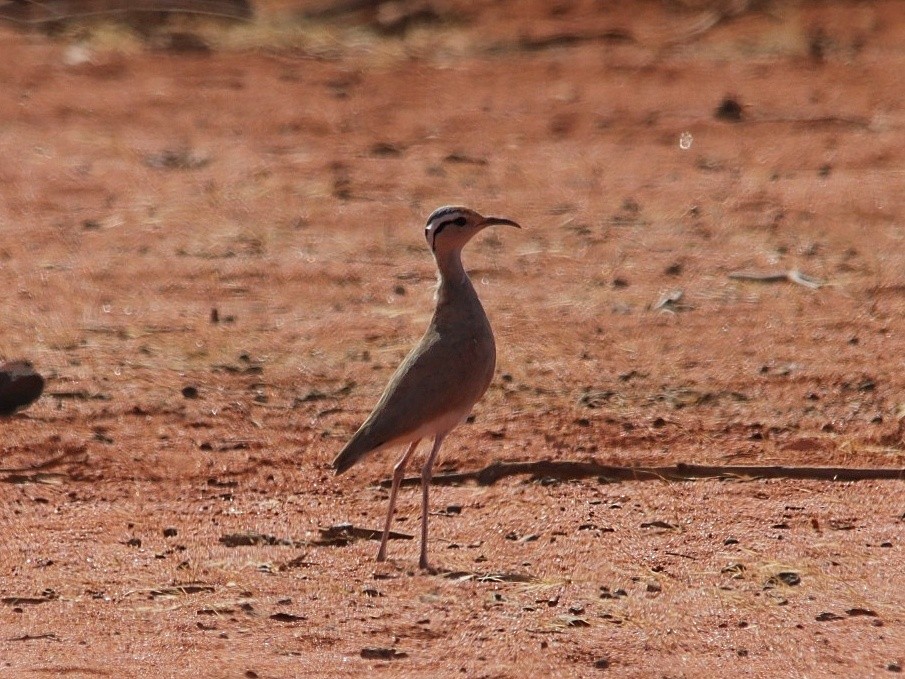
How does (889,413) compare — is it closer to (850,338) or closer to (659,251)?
(850,338)

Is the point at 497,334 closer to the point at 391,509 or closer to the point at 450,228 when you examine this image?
the point at 450,228

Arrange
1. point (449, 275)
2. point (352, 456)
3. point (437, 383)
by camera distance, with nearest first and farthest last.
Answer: point (352, 456), point (437, 383), point (449, 275)

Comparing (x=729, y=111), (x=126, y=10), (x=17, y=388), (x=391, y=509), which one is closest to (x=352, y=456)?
(x=391, y=509)

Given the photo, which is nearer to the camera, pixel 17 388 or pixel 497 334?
pixel 17 388

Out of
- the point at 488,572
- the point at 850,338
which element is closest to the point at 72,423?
the point at 488,572

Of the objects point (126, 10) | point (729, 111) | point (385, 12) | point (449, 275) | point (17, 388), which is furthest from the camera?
point (126, 10)

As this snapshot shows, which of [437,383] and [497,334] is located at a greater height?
[437,383]

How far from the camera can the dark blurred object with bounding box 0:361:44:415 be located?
898cm

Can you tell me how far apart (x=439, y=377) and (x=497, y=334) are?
304 cm

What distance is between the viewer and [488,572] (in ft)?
22.3

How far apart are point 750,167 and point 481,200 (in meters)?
2.36

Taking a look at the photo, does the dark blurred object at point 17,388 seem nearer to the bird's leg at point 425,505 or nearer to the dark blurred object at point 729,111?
the bird's leg at point 425,505

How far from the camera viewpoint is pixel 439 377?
7152mm

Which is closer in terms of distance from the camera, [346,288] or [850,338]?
[850,338]
